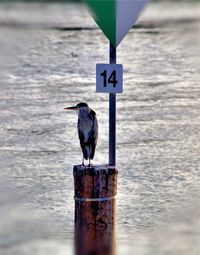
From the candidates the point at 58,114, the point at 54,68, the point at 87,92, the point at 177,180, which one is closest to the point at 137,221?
the point at 177,180

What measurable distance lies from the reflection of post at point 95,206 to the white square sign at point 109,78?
2.19 ft

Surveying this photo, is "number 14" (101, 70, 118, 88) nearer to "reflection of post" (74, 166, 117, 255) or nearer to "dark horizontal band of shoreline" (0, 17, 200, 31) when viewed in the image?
"reflection of post" (74, 166, 117, 255)

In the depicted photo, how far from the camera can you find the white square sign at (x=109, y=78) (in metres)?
10.4

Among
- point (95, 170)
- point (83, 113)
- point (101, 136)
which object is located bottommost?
point (95, 170)

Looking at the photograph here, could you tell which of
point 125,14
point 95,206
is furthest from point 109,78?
point 95,206

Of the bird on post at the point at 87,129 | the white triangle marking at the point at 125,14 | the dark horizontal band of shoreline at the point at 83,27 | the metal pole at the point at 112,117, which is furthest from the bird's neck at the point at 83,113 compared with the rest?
the dark horizontal band of shoreline at the point at 83,27

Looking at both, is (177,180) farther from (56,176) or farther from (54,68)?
(54,68)

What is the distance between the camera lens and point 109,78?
1044 cm

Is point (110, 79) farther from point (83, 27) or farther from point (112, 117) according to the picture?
point (83, 27)

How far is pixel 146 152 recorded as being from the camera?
15.8 metres

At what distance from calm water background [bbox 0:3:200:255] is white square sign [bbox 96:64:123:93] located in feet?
4.55

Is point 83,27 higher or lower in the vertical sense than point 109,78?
higher

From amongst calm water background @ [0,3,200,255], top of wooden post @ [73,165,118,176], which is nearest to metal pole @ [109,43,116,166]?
top of wooden post @ [73,165,118,176]

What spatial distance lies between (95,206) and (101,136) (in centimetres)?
648
